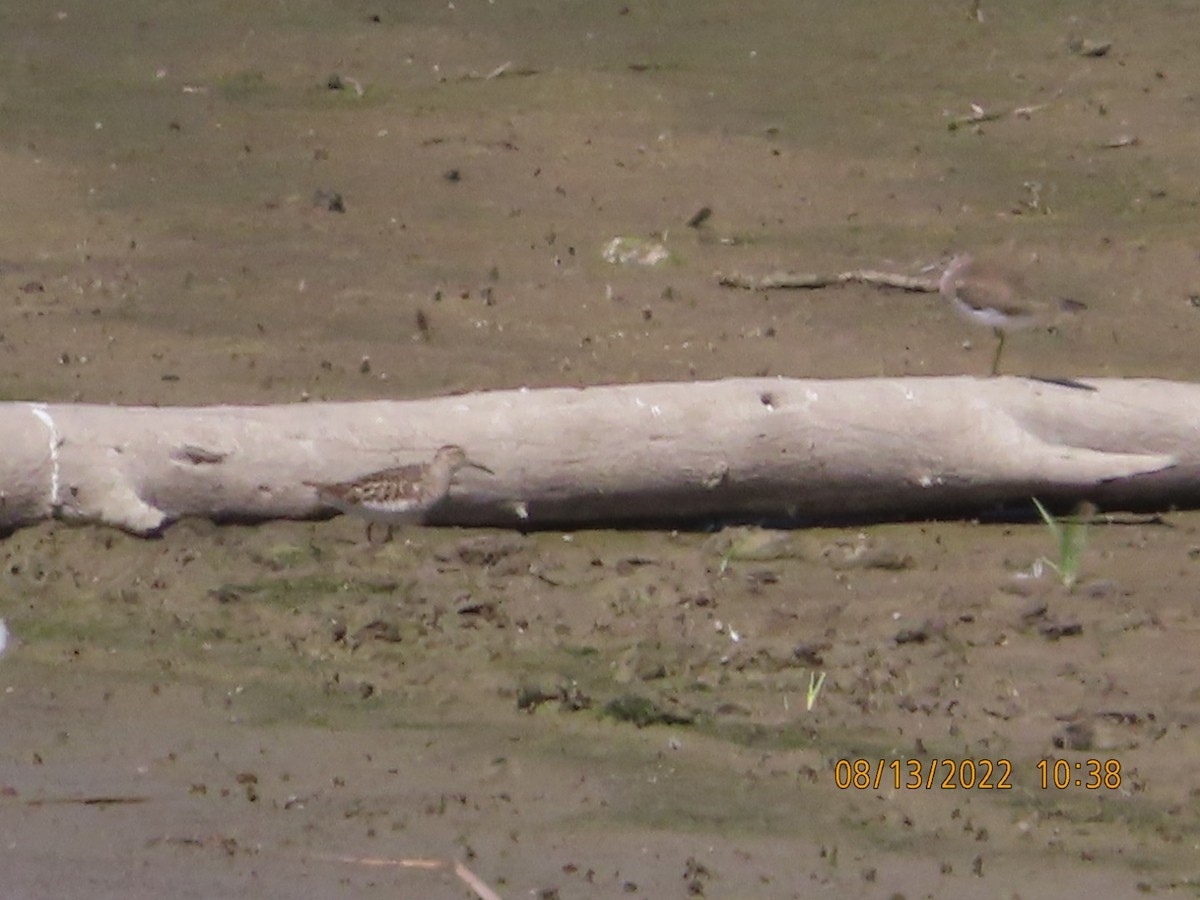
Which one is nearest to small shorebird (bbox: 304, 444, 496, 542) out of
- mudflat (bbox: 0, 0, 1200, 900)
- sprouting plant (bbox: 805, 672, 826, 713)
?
mudflat (bbox: 0, 0, 1200, 900)

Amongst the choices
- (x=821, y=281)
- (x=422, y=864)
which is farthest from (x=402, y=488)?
(x=821, y=281)

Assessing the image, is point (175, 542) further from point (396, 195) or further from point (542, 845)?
point (396, 195)

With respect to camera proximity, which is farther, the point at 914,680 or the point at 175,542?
the point at 175,542

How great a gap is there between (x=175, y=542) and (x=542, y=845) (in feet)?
6.13

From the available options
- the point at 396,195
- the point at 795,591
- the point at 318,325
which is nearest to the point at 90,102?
the point at 396,195

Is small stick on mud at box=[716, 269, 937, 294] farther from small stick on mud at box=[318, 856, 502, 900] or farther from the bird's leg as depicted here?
small stick on mud at box=[318, 856, 502, 900]

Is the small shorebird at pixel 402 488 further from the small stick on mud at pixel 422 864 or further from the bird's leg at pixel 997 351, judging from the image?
the bird's leg at pixel 997 351

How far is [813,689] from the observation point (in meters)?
5.11

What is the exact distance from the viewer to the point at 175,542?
5793mm

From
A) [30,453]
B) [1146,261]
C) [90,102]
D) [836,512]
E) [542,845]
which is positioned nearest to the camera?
[542,845]

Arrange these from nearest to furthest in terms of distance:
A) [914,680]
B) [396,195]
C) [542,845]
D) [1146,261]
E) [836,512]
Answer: [542,845]
[914,680]
[836,512]
[1146,261]
[396,195]

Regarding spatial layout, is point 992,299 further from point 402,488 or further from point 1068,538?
point 402,488

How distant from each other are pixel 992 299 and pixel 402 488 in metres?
2.49

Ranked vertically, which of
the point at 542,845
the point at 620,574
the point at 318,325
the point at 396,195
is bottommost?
the point at 542,845
